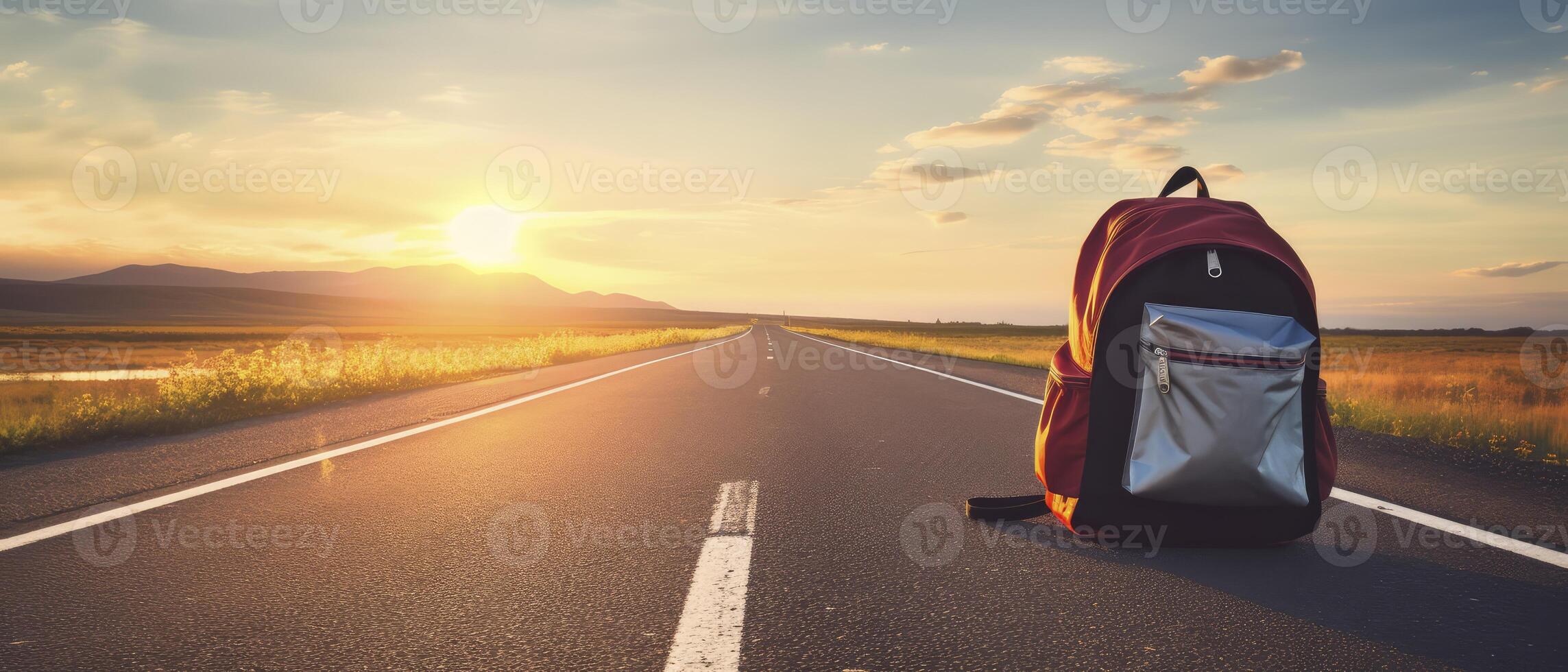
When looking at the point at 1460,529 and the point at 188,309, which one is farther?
the point at 188,309

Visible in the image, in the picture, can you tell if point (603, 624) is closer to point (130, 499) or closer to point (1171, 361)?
point (1171, 361)

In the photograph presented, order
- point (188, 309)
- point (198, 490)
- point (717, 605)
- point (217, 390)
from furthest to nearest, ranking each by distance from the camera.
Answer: point (188, 309) → point (217, 390) → point (198, 490) → point (717, 605)

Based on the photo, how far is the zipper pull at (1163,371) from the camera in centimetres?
319

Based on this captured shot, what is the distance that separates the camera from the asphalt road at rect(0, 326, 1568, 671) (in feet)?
8.11

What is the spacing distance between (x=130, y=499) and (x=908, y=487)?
4862mm

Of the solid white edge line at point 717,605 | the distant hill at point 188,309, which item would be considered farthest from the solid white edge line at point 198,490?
the distant hill at point 188,309

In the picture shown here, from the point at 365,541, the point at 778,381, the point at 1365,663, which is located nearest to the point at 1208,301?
the point at 1365,663

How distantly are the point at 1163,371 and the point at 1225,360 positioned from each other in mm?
236

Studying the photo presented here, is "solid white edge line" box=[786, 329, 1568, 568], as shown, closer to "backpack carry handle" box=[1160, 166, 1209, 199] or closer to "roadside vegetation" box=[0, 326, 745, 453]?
"backpack carry handle" box=[1160, 166, 1209, 199]

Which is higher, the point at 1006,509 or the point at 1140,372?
the point at 1140,372

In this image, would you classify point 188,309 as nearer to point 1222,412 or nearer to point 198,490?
point 198,490

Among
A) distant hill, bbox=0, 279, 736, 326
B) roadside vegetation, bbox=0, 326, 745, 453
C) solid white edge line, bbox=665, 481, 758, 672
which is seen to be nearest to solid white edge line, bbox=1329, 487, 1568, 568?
solid white edge line, bbox=665, 481, 758, 672

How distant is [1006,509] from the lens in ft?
13.3

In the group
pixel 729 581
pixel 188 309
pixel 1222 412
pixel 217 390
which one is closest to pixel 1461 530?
pixel 1222 412
